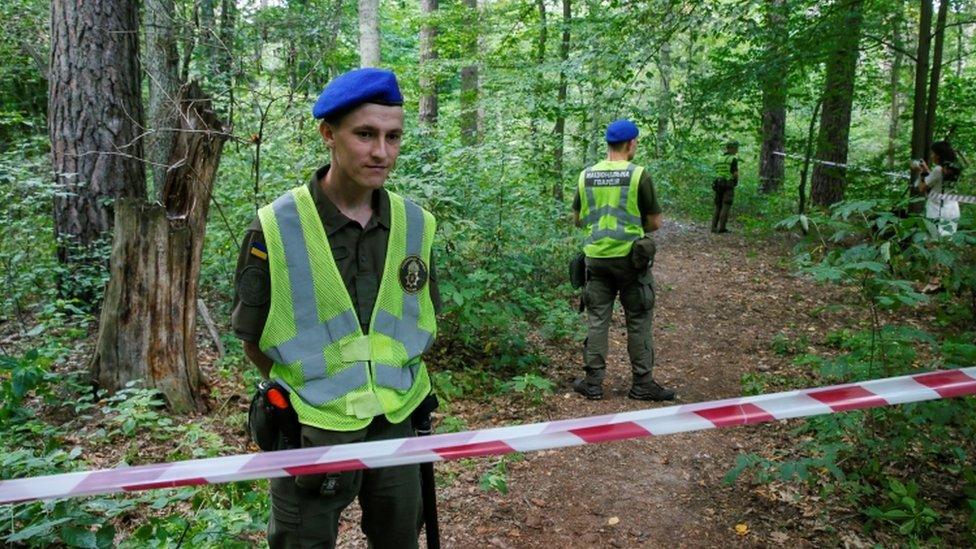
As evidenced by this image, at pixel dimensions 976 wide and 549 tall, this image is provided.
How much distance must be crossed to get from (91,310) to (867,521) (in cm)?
677

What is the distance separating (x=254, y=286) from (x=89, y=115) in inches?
227

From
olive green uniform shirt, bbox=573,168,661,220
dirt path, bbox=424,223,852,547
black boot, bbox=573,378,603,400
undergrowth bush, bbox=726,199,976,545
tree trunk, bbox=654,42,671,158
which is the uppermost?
tree trunk, bbox=654,42,671,158

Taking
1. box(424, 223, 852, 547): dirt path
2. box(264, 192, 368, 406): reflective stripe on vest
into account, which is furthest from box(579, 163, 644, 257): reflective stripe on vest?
box(264, 192, 368, 406): reflective stripe on vest

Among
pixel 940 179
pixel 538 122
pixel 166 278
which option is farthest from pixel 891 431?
pixel 538 122

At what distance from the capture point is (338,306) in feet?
6.99

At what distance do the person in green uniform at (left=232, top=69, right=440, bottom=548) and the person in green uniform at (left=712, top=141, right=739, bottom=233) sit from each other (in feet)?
40.1

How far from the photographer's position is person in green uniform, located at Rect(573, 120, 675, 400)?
18.0 feet

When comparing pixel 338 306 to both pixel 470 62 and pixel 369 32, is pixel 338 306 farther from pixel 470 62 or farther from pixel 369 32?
pixel 369 32

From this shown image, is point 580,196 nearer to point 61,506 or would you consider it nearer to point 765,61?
point 765,61

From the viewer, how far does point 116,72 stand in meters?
6.60

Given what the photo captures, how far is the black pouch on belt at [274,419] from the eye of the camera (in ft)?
6.95

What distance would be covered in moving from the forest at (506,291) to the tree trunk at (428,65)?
20cm

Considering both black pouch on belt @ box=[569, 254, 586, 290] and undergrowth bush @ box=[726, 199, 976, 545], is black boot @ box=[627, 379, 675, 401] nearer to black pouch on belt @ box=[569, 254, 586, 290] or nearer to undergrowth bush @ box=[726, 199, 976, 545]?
black pouch on belt @ box=[569, 254, 586, 290]

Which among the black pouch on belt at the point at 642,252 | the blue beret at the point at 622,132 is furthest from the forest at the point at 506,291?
the blue beret at the point at 622,132
